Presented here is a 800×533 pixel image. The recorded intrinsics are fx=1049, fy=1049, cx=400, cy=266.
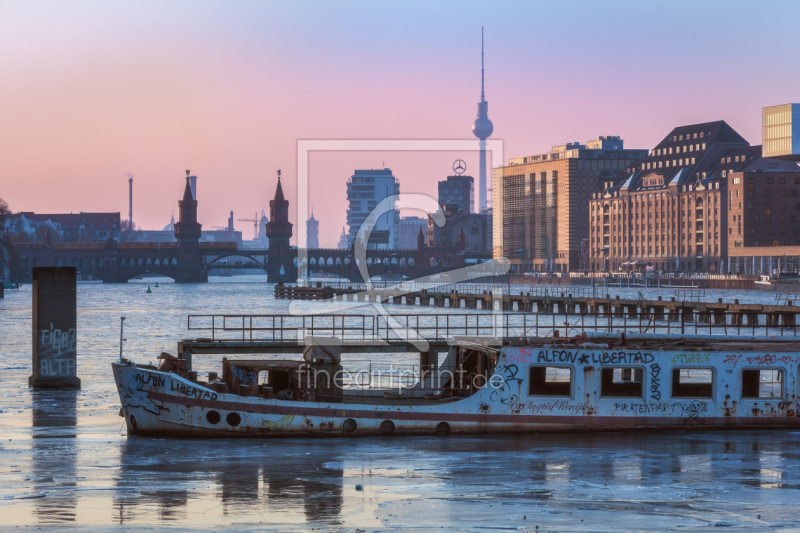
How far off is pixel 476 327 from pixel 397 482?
15.4m

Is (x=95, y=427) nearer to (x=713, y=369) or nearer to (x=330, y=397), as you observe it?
(x=330, y=397)

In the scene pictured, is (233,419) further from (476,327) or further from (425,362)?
(476,327)

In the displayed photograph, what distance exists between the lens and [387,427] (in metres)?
34.4

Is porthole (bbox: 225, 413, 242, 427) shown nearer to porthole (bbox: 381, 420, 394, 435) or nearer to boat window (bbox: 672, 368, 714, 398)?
porthole (bbox: 381, 420, 394, 435)

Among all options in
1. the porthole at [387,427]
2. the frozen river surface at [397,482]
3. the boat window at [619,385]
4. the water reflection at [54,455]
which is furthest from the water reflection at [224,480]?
the boat window at [619,385]

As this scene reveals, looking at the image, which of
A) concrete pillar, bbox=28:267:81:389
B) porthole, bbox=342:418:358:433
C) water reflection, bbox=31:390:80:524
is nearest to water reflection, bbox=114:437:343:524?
porthole, bbox=342:418:358:433

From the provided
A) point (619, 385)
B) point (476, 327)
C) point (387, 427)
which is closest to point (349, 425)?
point (387, 427)

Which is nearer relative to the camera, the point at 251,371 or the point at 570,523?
the point at 570,523

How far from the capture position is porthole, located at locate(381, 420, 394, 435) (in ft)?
113

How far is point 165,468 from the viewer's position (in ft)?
98.8

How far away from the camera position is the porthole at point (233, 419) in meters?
34.0

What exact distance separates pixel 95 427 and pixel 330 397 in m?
9.15

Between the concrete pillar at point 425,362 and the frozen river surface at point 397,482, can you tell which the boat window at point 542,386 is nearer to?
the frozen river surface at point 397,482

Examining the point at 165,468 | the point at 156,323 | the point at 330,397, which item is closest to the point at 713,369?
the point at 330,397
